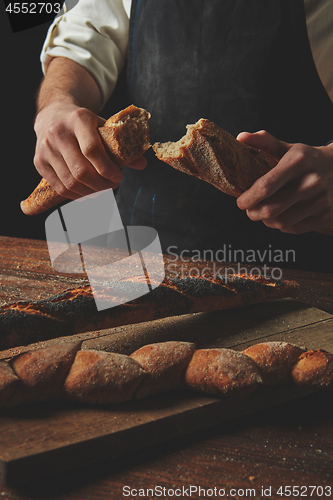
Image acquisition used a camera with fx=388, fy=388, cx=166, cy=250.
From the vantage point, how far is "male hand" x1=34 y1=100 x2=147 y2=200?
1.14 meters

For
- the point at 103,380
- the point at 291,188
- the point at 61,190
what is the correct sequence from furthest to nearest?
the point at 61,190
the point at 291,188
the point at 103,380

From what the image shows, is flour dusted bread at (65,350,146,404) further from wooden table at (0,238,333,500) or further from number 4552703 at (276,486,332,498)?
number 4552703 at (276,486,332,498)

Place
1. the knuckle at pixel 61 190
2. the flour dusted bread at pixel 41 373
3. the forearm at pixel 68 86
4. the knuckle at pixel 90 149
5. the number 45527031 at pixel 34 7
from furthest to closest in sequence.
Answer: the number 45527031 at pixel 34 7 → the forearm at pixel 68 86 → the knuckle at pixel 61 190 → the knuckle at pixel 90 149 → the flour dusted bread at pixel 41 373

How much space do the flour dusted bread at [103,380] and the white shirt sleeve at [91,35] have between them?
1540 mm

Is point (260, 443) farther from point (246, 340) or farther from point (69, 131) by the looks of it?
point (69, 131)

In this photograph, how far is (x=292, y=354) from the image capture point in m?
0.95

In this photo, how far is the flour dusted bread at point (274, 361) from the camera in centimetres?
92

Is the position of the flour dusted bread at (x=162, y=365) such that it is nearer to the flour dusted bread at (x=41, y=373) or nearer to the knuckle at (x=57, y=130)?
the flour dusted bread at (x=41, y=373)

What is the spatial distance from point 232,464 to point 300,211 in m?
0.83

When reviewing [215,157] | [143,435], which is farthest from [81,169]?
[143,435]

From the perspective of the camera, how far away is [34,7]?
304cm

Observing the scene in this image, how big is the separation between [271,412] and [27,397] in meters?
0.55

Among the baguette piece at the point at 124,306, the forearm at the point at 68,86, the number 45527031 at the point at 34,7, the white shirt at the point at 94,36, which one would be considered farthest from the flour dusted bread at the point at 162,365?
the number 45527031 at the point at 34,7

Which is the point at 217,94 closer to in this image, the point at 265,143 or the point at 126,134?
the point at 265,143
